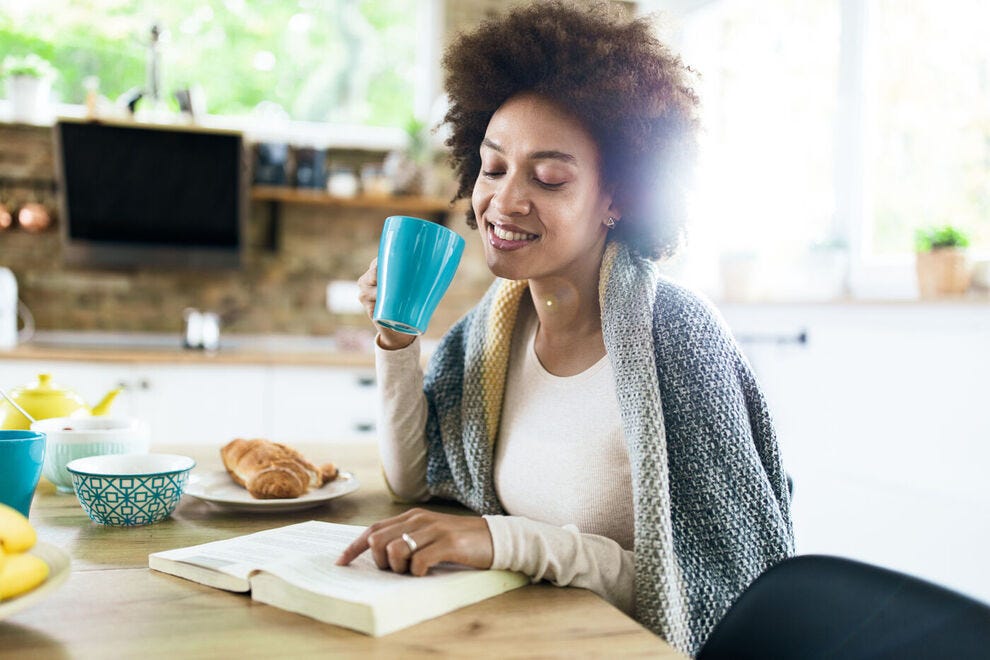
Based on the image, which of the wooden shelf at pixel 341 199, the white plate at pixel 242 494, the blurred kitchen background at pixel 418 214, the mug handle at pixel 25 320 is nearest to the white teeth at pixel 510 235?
the white plate at pixel 242 494

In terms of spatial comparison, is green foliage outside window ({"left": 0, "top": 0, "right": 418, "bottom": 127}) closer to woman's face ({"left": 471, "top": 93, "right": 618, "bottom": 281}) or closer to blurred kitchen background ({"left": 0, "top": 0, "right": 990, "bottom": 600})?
blurred kitchen background ({"left": 0, "top": 0, "right": 990, "bottom": 600})

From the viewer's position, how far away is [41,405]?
1360 millimetres

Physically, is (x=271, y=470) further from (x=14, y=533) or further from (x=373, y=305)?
(x=14, y=533)

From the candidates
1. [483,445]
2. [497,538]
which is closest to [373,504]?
[483,445]

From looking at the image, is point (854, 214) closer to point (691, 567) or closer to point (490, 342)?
point (490, 342)

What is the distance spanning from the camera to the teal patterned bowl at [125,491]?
1.08 meters

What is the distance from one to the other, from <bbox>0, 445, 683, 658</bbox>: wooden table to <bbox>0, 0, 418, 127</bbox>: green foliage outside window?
3.51m

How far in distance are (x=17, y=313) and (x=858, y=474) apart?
346 centimetres

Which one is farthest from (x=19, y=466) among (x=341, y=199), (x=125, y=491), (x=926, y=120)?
(x=341, y=199)

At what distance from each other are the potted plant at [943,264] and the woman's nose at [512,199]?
5.53 ft

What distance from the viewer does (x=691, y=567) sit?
3.41ft

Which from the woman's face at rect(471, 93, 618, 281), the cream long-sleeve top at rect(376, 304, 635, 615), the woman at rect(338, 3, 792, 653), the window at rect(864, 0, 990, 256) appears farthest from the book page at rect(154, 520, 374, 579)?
the window at rect(864, 0, 990, 256)

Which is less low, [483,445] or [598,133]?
[598,133]

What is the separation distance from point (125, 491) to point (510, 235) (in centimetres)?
60
